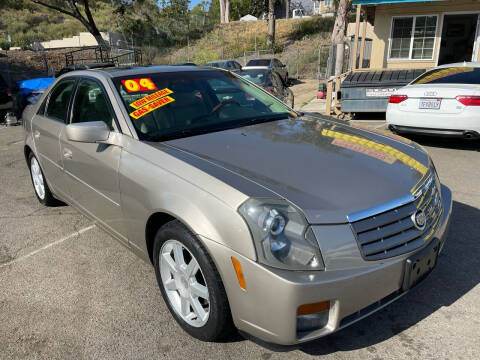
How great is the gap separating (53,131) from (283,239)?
2931mm

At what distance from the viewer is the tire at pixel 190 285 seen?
2170 millimetres

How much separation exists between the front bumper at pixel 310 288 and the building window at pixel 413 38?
46.0ft

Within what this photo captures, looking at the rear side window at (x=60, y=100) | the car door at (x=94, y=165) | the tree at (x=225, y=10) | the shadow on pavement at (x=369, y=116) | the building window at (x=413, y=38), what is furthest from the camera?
the tree at (x=225, y=10)

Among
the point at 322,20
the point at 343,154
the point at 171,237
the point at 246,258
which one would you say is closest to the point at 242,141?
the point at 343,154

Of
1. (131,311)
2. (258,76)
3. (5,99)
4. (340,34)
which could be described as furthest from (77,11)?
(131,311)

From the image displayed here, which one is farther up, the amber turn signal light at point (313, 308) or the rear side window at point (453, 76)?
the rear side window at point (453, 76)

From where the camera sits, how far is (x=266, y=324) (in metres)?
2.00

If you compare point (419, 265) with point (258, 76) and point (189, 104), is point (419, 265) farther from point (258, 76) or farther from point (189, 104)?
point (258, 76)

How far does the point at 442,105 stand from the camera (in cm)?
632

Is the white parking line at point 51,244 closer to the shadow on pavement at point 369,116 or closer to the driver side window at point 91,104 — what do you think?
the driver side window at point 91,104

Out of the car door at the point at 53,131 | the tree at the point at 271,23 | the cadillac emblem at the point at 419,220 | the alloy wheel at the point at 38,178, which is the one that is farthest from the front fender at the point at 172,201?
the tree at the point at 271,23

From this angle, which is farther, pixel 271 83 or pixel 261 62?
pixel 261 62

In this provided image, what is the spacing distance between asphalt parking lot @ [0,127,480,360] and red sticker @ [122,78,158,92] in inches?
58.7

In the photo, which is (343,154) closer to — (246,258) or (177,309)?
(246,258)
